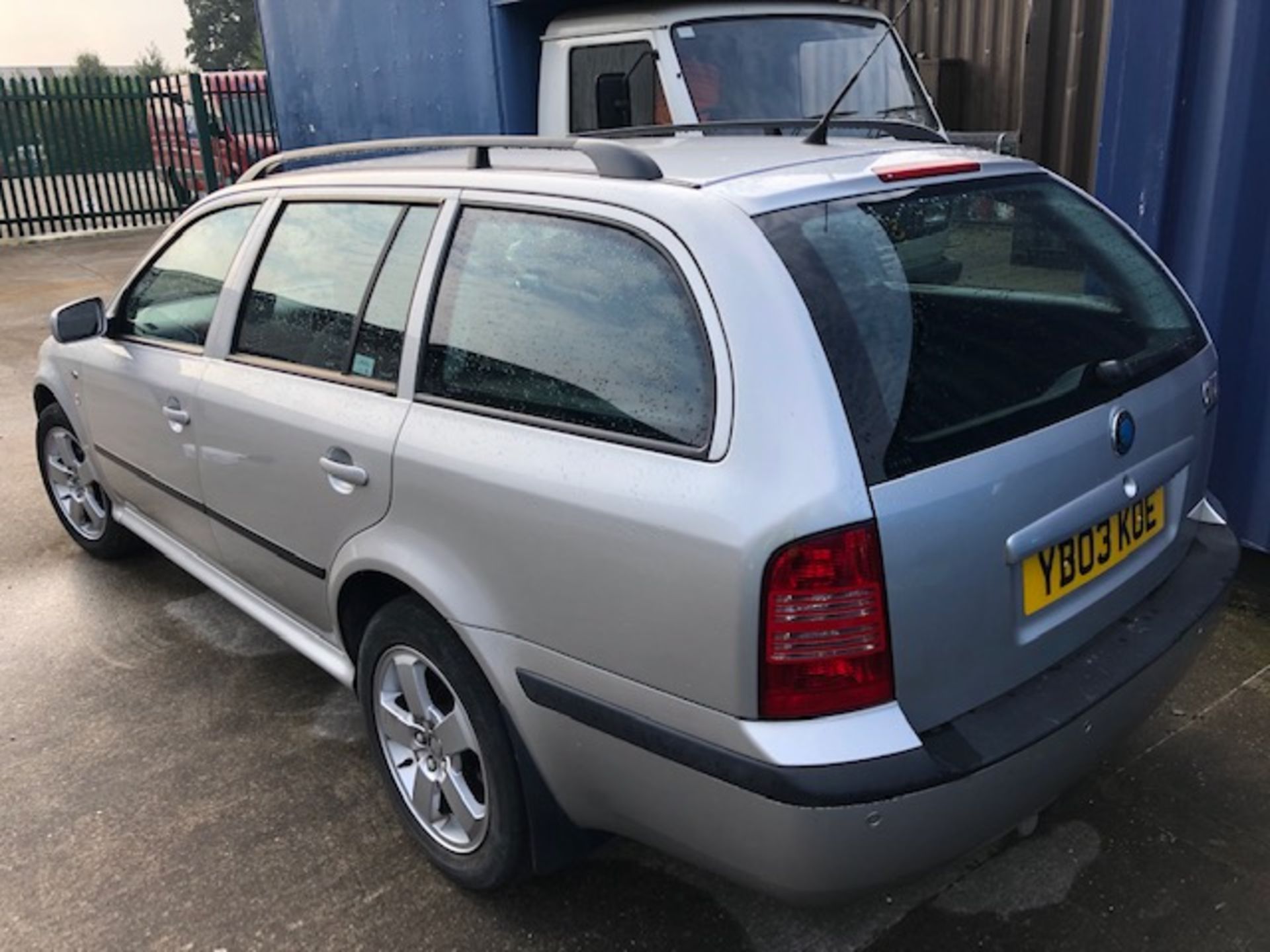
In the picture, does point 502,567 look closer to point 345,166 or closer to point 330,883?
point 330,883

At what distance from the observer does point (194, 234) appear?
3.67 meters

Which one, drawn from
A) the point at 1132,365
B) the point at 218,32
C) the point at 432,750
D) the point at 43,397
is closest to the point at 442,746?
the point at 432,750

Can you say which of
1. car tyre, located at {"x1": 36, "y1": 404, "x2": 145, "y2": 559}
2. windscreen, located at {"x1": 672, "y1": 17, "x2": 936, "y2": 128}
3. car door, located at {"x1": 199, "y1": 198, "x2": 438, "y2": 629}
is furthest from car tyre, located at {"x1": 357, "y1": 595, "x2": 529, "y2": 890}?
windscreen, located at {"x1": 672, "y1": 17, "x2": 936, "y2": 128}

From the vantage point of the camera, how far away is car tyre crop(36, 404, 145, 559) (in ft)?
14.7

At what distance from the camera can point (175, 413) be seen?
342cm

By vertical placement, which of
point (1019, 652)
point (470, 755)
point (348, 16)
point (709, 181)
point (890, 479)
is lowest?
point (470, 755)

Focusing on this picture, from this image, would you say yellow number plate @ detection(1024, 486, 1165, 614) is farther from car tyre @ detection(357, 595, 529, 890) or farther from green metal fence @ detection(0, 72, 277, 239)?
green metal fence @ detection(0, 72, 277, 239)

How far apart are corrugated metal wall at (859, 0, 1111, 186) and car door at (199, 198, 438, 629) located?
5686 mm

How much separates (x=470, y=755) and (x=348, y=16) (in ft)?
19.6

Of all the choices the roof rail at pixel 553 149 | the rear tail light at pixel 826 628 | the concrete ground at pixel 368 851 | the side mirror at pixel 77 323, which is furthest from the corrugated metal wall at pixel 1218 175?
the side mirror at pixel 77 323

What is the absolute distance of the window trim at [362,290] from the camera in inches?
103

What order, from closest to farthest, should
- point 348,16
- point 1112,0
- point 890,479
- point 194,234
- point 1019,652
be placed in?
point 890,479
point 1019,652
point 194,234
point 1112,0
point 348,16

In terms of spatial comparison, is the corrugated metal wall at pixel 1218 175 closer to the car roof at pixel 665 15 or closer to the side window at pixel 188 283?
the car roof at pixel 665 15

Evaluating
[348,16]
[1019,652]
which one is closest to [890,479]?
[1019,652]
